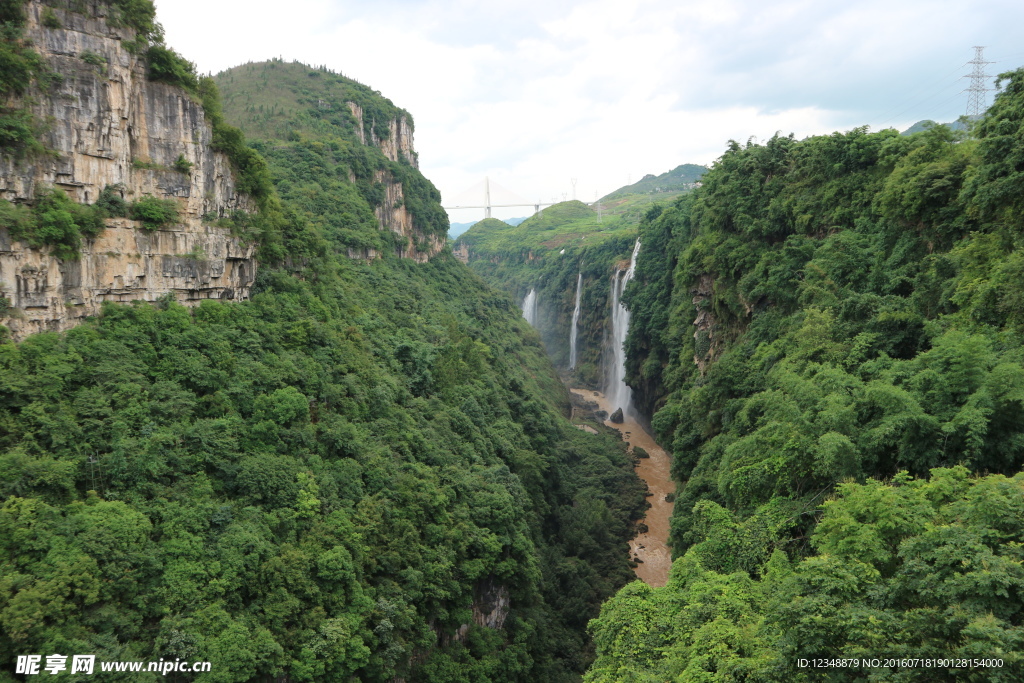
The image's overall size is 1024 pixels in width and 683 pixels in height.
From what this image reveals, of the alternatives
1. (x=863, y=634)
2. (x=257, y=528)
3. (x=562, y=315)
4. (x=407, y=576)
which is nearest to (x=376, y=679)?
(x=407, y=576)

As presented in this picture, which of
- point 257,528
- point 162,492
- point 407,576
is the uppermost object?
point 162,492

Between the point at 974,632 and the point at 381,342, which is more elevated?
the point at 381,342

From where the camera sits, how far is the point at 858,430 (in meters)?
17.4

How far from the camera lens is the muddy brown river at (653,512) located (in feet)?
115

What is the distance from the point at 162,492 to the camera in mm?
18547

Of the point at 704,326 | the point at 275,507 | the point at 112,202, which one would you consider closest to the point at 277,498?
the point at 275,507

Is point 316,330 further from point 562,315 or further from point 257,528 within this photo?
point 562,315

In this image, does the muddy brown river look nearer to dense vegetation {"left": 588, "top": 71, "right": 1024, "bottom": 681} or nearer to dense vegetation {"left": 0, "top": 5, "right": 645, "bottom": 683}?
dense vegetation {"left": 0, "top": 5, "right": 645, "bottom": 683}

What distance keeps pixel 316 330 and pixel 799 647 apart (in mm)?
24882

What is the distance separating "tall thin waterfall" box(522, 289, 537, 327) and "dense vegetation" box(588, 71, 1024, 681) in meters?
67.1

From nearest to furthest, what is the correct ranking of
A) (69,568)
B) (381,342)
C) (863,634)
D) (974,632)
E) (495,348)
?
1. (974,632)
2. (863,634)
3. (69,568)
4. (381,342)
5. (495,348)

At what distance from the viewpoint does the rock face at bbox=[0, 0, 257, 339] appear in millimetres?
19750

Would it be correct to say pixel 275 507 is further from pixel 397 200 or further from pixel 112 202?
pixel 397 200

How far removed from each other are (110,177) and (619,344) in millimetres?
51829
